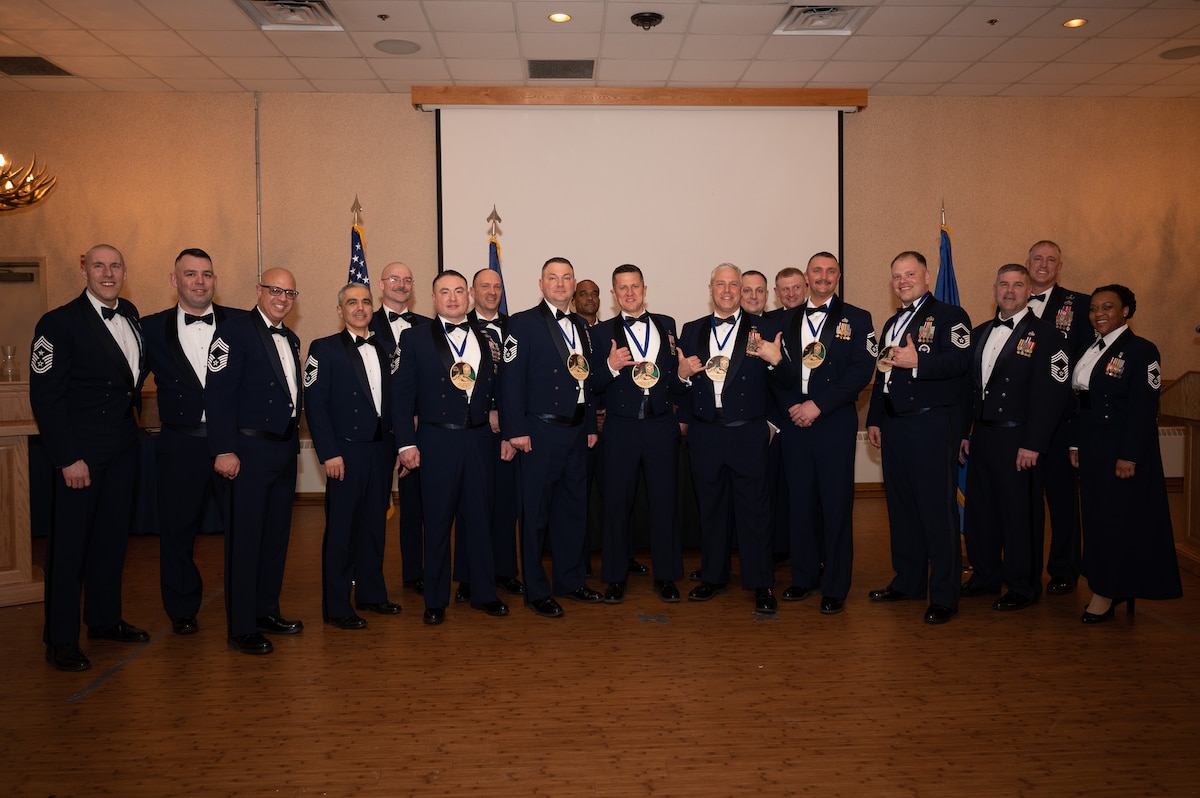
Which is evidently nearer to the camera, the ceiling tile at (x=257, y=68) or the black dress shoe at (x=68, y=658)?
the black dress shoe at (x=68, y=658)

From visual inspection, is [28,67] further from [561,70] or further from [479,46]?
[561,70]

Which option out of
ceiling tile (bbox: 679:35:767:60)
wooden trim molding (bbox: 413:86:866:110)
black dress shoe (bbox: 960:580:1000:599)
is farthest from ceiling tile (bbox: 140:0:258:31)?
black dress shoe (bbox: 960:580:1000:599)

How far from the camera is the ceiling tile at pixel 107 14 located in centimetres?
593

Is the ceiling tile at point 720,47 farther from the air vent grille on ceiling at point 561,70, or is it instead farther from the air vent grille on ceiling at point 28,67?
the air vent grille on ceiling at point 28,67

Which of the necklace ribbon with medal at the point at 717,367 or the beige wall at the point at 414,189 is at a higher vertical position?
the beige wall at the point at 414,189

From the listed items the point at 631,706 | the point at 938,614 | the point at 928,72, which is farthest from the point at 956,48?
the point at 631,706

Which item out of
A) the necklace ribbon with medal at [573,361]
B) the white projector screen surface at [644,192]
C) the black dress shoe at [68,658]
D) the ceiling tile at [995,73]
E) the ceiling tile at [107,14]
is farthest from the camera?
the white projector screen surface at [644,192]

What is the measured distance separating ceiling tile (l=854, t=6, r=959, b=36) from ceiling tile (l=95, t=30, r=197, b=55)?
18.1 ft

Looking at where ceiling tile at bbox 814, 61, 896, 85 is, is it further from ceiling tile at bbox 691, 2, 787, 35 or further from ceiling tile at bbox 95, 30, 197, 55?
ceiling tile at bbox 95, 30, 197, 55

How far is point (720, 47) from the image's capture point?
6879 mm

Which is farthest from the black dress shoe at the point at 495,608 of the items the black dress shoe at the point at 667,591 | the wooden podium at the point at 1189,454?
the wooden podium at the point at 1189,454

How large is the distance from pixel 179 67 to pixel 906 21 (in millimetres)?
6173

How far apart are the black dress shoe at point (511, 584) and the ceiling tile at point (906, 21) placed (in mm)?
4958

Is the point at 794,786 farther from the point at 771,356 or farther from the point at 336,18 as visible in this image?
the point at 336,18
